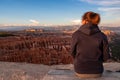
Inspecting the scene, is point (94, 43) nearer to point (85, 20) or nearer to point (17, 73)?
point (85, 20)

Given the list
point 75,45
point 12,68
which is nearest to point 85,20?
point 75,45

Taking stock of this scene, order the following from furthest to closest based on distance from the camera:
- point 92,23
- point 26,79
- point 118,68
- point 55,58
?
point 55,58 → point 118,68 → point 26,79 → point 92,23

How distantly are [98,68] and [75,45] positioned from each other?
0.59m

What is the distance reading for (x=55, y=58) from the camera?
473 inches

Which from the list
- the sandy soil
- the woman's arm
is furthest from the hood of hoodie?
the sandy soil

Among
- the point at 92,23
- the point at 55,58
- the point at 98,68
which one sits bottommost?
the point at 55,58

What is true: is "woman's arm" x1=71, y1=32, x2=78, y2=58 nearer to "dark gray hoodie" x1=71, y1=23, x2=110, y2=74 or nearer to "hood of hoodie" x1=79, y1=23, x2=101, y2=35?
"dark gray hoodie" x1=71, y1=23, x2=110, y2=74

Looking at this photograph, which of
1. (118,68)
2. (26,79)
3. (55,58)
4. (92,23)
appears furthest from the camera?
(55,58)

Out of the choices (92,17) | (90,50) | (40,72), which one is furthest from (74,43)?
(40,72)

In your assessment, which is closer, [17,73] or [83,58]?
[83,58]

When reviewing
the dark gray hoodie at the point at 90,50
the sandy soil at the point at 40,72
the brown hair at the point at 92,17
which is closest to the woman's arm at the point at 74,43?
the dark gray hoodie at the point at 90,50

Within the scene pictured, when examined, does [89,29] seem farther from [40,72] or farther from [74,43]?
[40,72]

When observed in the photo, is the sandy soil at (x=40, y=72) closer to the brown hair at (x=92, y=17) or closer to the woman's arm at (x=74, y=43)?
the woman's arm at (x=74, y=43)

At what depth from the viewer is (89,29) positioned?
5629mm
